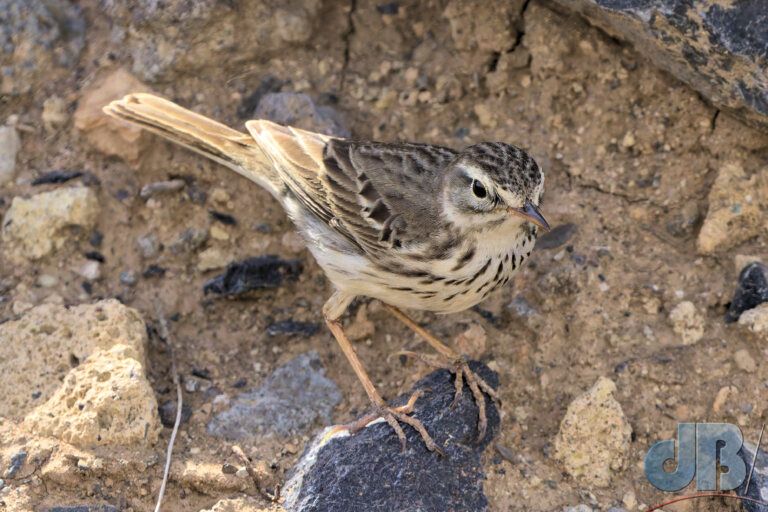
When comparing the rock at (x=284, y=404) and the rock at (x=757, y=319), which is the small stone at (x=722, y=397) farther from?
the rock at (x=284, y=404)

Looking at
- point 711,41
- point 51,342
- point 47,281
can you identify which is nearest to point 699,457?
point 711,41

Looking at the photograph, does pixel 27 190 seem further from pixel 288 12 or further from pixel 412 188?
pixel 412 188

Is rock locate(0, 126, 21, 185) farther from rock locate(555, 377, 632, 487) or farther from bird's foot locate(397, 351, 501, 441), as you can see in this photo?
rock locate(555, 377, 632, 487)

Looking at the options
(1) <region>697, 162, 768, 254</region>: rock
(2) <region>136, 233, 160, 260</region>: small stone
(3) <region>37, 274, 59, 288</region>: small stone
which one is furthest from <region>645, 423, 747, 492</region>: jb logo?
(3) <region>37, 274, 59, 288</region>: small stone

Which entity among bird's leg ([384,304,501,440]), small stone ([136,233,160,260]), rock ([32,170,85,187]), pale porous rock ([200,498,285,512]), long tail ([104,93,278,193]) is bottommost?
pale porous rock ([200,498,285,512])

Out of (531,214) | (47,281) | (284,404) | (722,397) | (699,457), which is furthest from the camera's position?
(47,281)

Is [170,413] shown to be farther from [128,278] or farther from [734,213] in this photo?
[734,213]
